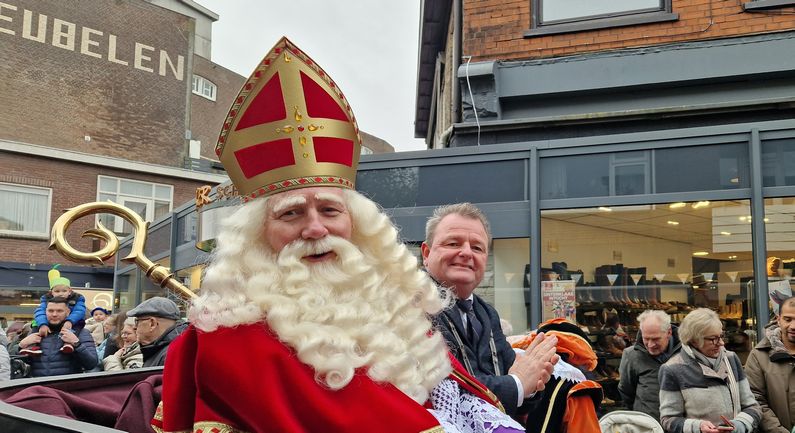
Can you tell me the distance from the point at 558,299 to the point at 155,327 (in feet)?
13.1

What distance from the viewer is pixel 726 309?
626 centimetres

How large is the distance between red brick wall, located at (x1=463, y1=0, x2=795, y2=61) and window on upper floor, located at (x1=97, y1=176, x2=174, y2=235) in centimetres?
1585

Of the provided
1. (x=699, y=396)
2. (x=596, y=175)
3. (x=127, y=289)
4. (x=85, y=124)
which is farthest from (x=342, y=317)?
(x=85, y=124)

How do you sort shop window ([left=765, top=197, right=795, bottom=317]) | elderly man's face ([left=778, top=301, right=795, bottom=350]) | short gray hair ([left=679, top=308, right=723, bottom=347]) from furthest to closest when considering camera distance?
shop window ([left=765, top=197, right=795, bottom=317]) < elderly man's face ([left=778, top=301, right=795, bottom=350]) < short gray hair ([left=679, top=308, right=723, bottom=347])

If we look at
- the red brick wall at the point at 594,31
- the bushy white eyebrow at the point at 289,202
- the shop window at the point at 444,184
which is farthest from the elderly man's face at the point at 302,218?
the red brick wall at the point at 594,31

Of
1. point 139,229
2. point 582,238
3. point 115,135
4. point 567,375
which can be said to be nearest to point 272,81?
point 139,229

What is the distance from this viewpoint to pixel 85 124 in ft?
72.7

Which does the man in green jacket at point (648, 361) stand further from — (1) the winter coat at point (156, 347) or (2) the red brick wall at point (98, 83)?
(2) the red brick wall at point (98, 83)

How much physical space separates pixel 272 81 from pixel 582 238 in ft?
17.9

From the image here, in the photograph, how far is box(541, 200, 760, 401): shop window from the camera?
6270 millimetres

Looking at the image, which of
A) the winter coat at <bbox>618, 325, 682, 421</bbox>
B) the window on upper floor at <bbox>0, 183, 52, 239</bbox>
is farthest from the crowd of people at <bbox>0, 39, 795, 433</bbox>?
the window on upper floor at <bbox>0, 183, 52, 239</bbox>

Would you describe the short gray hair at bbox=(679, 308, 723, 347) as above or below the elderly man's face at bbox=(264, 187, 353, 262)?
below

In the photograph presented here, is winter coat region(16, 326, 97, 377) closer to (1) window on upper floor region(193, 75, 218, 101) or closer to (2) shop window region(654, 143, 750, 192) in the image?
(2) shop window region(654, 143, 750, 192)

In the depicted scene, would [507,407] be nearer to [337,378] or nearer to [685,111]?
[337,378]
